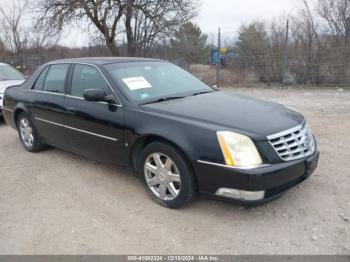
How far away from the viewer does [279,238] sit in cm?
285

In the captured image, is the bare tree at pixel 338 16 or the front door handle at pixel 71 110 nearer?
the front door handle at pixel 71 110

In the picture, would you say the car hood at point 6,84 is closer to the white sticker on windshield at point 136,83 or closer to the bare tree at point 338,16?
the white sticker on windshield at point 136,83

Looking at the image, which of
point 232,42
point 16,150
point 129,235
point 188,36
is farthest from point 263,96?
point 129,235

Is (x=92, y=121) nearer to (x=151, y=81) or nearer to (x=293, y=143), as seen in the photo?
(x=151, y=81)

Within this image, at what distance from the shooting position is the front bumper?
2.81m

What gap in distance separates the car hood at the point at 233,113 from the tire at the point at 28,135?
262 centimetres

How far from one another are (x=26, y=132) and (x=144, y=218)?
322 cm

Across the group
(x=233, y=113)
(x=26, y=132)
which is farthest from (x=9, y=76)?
(x=233, y=113)

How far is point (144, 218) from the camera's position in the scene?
3.25 m

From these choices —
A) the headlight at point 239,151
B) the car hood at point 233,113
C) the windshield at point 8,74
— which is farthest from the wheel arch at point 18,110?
the headlight at point 239,151

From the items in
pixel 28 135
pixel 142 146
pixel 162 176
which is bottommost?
pixel 162 176

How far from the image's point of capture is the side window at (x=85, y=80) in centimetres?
400

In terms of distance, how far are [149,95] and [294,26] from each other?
34.0ft

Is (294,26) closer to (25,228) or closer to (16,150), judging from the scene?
(16,150)
